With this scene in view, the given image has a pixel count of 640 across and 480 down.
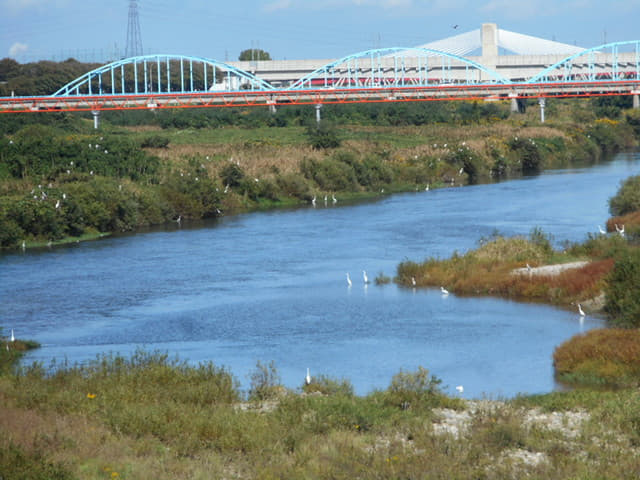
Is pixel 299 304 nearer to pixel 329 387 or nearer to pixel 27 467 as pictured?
pixel 329 387

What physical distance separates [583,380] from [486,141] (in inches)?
1503

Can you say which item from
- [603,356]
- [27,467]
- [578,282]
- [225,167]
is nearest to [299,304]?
[578,282]

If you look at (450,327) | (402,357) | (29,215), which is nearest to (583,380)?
(402,357)

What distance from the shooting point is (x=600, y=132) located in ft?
201

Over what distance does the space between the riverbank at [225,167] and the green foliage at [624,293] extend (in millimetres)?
16983

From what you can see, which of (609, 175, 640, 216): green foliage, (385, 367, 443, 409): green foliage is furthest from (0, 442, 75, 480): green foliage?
(609, 175, 640, 216): green foliage

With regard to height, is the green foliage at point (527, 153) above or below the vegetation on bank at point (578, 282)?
above

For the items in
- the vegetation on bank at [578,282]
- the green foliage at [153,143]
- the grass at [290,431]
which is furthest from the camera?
the green foliage at [153,143]

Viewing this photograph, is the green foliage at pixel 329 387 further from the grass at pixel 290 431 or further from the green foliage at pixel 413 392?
the green foliage at pixel 413 392

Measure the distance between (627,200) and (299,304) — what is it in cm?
1303

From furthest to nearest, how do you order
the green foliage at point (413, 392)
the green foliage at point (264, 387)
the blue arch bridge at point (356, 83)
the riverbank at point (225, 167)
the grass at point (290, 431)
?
the blue arch bridge at point (356, 83) < the riverbank at point (225, 167) < the green foliage at point (264, 387) < the green foliage at point (413, 392) < the grass at point (290, 431)

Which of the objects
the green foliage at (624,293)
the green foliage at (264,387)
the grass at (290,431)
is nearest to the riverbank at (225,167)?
the green foliage at (264,387)

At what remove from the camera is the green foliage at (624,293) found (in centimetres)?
1611

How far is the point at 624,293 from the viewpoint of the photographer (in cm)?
1694
